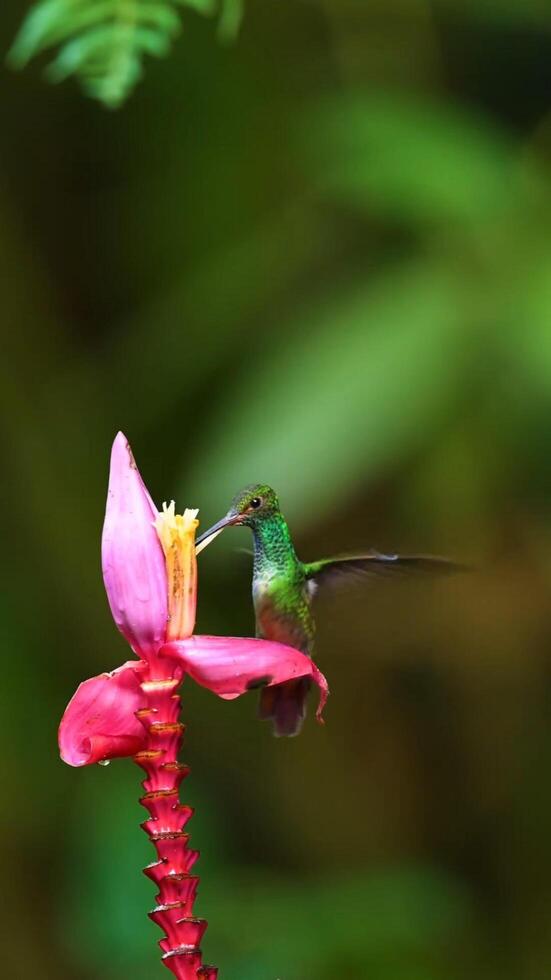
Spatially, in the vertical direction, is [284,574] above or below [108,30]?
below

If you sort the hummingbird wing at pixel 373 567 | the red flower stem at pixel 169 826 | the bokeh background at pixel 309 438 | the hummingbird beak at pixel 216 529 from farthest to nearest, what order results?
the bokeh background at pixel 309 438 < the hummingbird wing at pixel 373 567 < the hummingbird beak at pixel 216 529 < the red flower stem at pixel 169 826

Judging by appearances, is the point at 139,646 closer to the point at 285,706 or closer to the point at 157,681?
the point at 157,681

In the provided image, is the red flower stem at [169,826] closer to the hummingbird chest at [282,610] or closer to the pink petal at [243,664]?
the pink petal at [243,664]

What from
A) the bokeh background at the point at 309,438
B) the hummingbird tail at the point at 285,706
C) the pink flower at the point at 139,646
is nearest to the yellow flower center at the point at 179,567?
the pink flower at the point at 139,646

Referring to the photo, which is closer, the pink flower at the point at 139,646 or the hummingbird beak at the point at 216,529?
the pink flower at the point at 139,646

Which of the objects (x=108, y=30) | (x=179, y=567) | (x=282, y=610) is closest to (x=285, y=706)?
(x=282, y=610)

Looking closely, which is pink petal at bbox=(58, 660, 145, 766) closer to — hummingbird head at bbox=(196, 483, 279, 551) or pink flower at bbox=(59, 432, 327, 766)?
pink flower at bbox=(59, 432, 327, 766)

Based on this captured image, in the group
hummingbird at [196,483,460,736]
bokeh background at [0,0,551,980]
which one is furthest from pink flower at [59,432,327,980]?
bokeh background at [0,0,551,980]

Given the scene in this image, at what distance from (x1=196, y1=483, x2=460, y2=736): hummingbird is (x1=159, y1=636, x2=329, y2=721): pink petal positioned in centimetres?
12

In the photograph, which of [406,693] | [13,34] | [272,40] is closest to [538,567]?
[406,693]

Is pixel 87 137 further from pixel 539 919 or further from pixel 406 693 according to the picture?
pixel 539 919

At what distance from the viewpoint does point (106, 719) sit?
0.49 meters

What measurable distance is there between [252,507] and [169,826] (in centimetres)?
19

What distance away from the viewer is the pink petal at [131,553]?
47 centimetres
